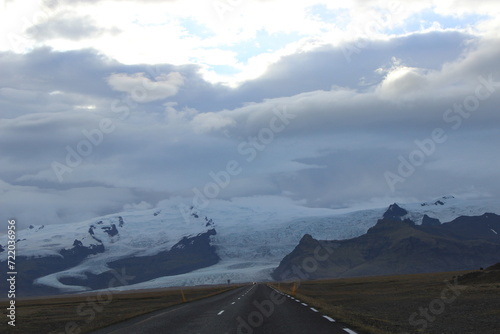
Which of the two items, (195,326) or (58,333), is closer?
(195,326)

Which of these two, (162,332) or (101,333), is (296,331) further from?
(101,333)

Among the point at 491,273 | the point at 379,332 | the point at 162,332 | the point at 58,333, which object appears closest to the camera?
the point at 379,332

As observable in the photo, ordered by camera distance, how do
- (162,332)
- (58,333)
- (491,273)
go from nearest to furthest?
1. (162,332)
2. (58,333)
3. (491,273)

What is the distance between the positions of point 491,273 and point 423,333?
178 ft

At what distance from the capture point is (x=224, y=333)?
19516mm

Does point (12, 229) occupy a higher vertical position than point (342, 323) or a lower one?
higher

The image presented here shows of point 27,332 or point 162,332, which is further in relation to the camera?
point 27,332

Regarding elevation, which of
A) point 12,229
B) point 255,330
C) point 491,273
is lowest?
point 491,273

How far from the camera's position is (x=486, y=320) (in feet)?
73.9

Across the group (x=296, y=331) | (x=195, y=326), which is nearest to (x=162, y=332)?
(x=195, y=326)

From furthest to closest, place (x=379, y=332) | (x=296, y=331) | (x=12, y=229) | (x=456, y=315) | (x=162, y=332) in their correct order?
(x=12, y=229)
(x=456, y=315)
(x=162, y=332)
(x=296, y=331)
(x=379, y=332)

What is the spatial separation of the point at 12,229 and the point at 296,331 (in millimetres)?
19784

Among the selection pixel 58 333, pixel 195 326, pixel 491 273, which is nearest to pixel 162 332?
pixel 195 326

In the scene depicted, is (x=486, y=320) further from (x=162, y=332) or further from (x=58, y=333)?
(x=58, y=333)
